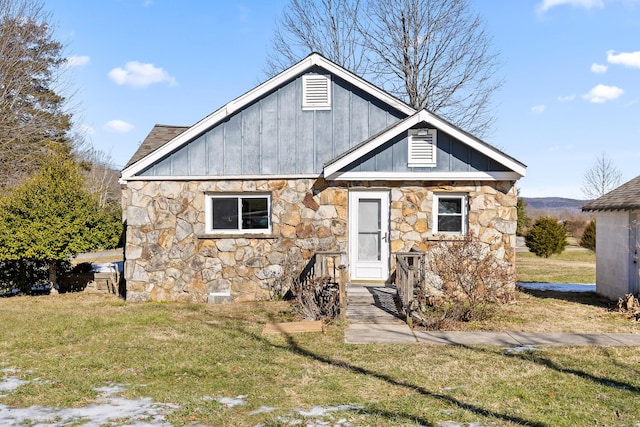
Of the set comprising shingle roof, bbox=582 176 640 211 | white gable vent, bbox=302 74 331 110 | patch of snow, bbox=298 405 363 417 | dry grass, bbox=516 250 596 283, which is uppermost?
white gable vent, bbox=302 74 331 110

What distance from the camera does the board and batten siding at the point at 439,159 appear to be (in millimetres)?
12102

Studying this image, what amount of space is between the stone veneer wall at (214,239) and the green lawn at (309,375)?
2826mm

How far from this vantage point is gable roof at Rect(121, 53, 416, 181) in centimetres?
1238

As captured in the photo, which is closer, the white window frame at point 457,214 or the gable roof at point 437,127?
the gable roof at point 437,127

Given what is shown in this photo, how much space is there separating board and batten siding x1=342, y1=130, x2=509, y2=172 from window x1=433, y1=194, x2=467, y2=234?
2.58ft

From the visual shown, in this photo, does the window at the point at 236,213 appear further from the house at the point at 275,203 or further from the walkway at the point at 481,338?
the walkway at the point at 481,338

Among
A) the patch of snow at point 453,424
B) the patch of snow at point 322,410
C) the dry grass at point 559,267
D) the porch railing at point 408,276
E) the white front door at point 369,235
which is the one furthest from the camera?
the dry grass at point 559,267

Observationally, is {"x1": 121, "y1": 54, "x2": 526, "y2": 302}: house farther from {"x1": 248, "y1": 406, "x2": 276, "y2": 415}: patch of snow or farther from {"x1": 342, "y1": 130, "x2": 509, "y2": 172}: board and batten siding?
{"x1": 248, "y1": 406, "x2": 276, "y2": 415}: patch of snow

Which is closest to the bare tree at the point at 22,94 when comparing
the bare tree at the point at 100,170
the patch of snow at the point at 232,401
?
the bare tree at the point at 100,170

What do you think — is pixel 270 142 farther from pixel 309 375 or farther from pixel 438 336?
pixel 309 375

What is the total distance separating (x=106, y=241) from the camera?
46.6 feet

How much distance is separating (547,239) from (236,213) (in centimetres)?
2087

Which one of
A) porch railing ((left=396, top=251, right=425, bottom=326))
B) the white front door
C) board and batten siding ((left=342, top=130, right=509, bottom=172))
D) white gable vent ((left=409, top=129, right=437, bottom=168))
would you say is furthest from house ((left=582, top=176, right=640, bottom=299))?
the white front door

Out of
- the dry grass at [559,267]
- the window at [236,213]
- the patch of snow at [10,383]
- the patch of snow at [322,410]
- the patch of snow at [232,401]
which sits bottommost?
the patch of snow at [10,383]
